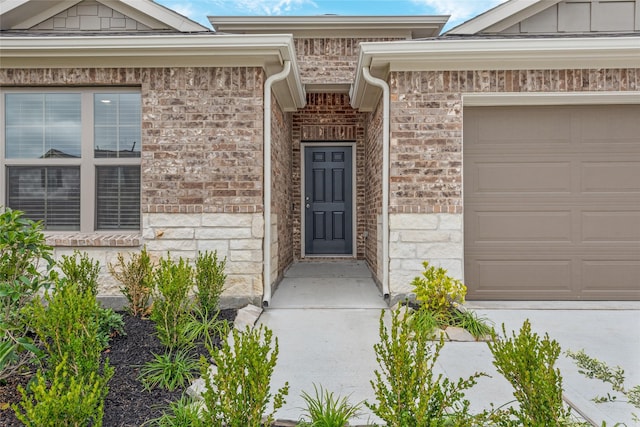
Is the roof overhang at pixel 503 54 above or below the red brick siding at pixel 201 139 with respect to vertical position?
above

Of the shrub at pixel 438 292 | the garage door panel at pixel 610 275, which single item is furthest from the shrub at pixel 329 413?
the garage door panel at pixel 610 275

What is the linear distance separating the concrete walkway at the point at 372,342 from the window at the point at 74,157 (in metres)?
2.17

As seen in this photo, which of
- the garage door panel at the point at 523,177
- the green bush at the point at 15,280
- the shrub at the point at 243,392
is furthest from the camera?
the garage door panel at the point at 523,177

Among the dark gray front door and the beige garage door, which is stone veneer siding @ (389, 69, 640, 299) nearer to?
the beige garage door

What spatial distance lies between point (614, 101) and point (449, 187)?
6.97 feet

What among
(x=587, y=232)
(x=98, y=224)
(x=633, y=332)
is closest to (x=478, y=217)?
(x=587, y=232)

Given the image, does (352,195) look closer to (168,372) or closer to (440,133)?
(440,133)

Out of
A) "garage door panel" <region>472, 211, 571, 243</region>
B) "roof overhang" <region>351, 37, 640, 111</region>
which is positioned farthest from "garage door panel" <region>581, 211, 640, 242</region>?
"roof overhang" <region>351, 37, 640, 111</region>

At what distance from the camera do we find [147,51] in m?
4.10

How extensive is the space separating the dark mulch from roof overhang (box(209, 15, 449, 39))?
19.6 feet

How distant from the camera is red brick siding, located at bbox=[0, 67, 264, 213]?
427 cm

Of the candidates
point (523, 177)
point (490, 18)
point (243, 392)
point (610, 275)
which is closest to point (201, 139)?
point (243, 392)

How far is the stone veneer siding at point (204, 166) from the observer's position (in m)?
4.27

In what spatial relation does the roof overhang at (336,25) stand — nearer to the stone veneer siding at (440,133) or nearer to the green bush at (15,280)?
the stone veneer siding at (440,133)
